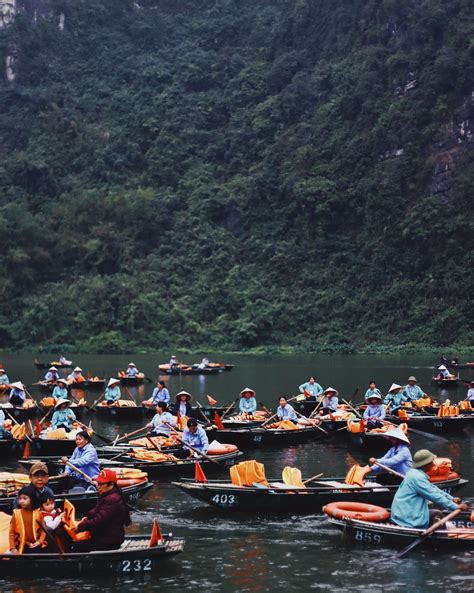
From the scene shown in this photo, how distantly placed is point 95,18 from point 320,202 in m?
42.9

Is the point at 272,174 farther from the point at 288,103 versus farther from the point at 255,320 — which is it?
the point at 255,320

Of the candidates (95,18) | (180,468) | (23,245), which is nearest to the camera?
(180,468)

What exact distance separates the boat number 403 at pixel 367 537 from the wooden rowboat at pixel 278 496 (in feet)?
4.66

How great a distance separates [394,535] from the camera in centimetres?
1309

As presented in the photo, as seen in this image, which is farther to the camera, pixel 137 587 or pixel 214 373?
pixel 214 373

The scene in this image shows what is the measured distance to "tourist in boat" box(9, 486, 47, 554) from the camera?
1162 cm

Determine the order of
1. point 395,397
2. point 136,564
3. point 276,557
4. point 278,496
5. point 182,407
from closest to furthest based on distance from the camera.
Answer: point 136,564 < point 276,557 < point 278,496 < point 182,407 < point 395,397

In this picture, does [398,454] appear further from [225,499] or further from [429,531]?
[225,499]

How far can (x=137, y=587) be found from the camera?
11992 mm

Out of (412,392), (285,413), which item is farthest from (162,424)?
(412,392)

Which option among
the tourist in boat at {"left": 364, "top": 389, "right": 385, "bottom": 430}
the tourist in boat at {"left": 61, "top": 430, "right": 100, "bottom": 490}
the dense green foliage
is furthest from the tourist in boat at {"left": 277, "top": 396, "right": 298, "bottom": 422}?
the dense green foliage

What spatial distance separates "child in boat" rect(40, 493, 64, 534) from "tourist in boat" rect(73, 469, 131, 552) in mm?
274

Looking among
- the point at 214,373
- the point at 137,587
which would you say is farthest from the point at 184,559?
the point at 214,373

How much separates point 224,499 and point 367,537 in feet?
9.31
